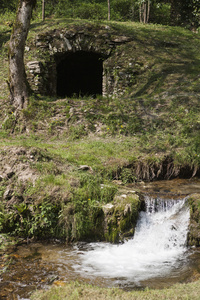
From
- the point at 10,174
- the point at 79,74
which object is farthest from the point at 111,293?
the point at 79,74

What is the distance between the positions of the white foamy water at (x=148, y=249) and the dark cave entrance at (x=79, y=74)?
1058 centimetres

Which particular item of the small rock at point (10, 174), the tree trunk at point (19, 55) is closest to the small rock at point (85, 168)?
the small rock at point (10, 174)

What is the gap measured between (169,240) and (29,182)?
112 inches

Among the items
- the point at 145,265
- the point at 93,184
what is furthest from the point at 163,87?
the point at 145,265

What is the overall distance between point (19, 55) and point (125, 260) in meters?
8.17

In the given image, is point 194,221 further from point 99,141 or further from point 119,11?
point 119,11

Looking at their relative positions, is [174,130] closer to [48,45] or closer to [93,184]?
[93,184]

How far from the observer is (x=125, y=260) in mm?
4977

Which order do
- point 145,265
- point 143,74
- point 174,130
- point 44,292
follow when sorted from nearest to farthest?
point 44,292 < point 145,265 < point 174,130 < point 143,74

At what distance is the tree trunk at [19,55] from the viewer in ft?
34.0

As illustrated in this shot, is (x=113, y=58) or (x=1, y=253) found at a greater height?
(x=113, y=58)

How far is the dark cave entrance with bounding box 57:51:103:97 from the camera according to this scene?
15961 millimetres

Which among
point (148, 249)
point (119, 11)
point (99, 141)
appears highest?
point (119, 11)

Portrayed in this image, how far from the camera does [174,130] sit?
9.82 meters
